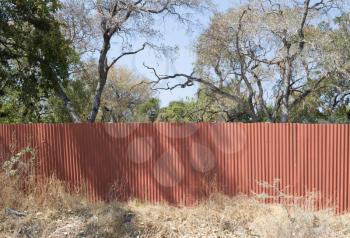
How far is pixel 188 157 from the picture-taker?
31.9ft

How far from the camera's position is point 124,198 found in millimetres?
10031

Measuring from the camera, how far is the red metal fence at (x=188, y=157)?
9203 millimetres

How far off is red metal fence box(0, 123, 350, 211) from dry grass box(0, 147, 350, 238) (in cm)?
47

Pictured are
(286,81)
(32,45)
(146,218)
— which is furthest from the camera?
(286,81)

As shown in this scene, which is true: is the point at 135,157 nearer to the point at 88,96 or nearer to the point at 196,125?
the point at 196,125

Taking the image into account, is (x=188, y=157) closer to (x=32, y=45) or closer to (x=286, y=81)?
(x=32, y=45)

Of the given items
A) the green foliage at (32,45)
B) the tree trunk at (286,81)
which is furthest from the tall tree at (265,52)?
the green foliage at (32,45)

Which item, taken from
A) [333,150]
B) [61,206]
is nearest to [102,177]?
[61,206]

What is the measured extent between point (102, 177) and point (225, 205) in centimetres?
294

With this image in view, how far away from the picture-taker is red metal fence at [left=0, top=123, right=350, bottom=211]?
9.20m

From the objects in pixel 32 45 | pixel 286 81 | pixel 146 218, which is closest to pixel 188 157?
pixel 146 218

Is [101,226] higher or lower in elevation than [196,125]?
lower

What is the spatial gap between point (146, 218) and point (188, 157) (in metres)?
1.89

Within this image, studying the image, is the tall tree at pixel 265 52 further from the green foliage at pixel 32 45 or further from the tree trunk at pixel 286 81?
the green foliage at pixel 32 45
